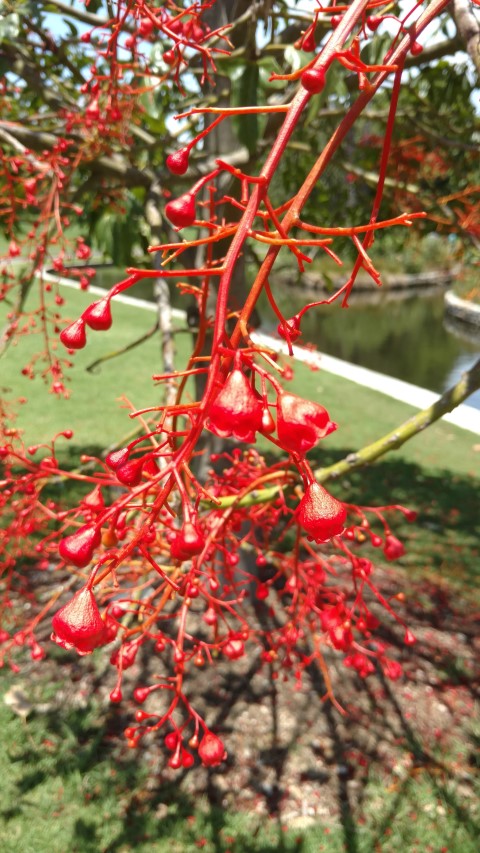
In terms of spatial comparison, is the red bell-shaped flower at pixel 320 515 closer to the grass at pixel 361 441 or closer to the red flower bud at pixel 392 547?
the red flower bud at pixel 392 547

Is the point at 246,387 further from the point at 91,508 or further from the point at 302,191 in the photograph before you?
the point at 91,508

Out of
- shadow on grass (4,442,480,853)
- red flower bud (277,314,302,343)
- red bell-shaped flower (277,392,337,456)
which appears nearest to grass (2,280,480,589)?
shadow on grass (4,442,480,853)

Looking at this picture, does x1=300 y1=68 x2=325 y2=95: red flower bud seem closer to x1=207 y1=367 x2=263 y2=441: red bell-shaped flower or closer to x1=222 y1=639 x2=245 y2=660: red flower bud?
x1=207 y1=367 x2=263 y2=441: red bell-shaped flower

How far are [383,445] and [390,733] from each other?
177 cm

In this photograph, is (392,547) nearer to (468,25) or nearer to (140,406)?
(468,25)

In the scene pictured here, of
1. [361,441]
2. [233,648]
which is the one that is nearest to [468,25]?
[233,648]

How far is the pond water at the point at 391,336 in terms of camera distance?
1233 cm

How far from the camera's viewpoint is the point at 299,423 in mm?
582

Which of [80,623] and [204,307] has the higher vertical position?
[204,307]

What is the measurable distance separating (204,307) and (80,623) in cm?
47

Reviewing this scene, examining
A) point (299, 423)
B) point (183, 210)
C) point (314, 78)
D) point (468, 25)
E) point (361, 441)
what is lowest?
point (361, 441)

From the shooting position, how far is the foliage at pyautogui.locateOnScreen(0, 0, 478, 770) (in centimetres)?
61

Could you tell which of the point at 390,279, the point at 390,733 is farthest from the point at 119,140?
the point at 390,279

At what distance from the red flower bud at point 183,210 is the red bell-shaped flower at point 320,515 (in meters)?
0.34
